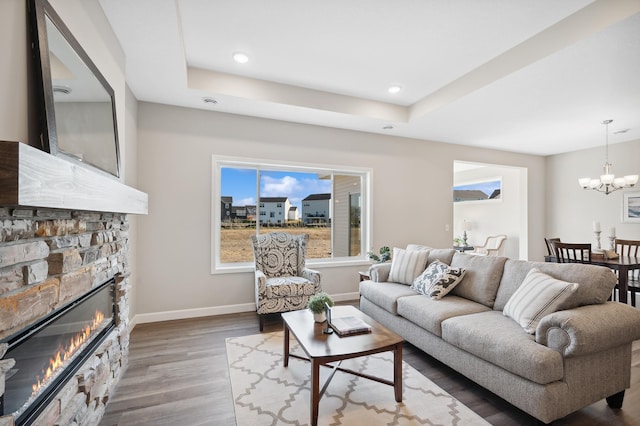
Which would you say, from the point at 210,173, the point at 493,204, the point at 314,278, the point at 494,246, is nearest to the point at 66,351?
the point at 314,278

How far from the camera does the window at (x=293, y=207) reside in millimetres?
4129

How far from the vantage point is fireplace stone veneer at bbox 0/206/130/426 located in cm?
104

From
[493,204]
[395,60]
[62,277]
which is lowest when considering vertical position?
[62,277]

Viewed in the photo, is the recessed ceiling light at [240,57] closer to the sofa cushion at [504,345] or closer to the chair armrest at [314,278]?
the chair armrest at [314,278]

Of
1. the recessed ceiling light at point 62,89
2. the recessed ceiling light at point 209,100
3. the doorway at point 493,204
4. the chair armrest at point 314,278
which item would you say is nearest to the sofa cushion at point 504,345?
the chair armrest at point 314,278

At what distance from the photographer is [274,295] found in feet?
11.1

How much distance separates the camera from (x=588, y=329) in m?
1.73

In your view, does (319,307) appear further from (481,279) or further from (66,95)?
(66,95)

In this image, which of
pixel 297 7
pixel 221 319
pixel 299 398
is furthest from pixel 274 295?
pixel 297 7

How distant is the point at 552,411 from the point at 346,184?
3633 mm

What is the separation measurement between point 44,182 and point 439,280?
2882 mm

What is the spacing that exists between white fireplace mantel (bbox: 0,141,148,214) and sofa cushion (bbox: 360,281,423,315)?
249 cm

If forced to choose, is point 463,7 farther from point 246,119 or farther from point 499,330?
point 246,119

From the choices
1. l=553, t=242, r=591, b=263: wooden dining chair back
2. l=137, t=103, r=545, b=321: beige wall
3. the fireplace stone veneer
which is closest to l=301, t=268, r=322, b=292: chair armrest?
l=137, t=103, r=545, b=321: beige wall
